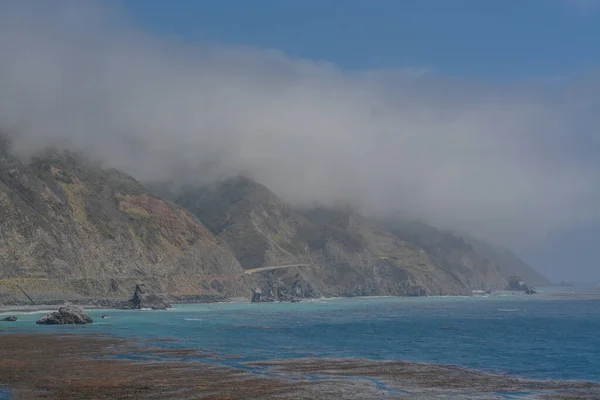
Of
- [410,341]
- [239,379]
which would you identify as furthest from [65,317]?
[239,379]

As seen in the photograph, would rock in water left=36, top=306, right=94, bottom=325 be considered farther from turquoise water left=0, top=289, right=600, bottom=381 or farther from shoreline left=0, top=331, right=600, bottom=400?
shoreline left=0, top=331, right=600, bottom=400

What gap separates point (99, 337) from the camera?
108938 mm

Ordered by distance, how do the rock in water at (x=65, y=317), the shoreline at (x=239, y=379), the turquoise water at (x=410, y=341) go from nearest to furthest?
the shoreline at (x=239, y=379) → the turquoise water at (x=410, y=341) → the rock in water at (x=65, y=317)

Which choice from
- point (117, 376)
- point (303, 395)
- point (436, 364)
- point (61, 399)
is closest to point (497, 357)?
point (436, 364)

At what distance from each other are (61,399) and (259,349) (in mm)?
45409

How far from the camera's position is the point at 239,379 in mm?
62969

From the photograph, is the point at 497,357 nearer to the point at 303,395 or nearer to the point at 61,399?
the point at 303,395

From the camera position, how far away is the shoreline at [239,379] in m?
54.9

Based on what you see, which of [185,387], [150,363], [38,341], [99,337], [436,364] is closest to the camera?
[185,387]

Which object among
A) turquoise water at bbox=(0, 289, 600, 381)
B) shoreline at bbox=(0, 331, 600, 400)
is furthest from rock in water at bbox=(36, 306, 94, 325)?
shoreline at bbox=(0, 331, 600, 400)

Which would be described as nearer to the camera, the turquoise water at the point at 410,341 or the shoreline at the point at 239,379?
the shoreline at the point at 239,379

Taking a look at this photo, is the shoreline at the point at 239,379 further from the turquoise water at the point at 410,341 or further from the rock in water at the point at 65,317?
the rock in water at the point at 65,317

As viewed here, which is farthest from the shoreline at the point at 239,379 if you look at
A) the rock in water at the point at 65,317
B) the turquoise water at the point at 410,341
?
the rock in water at the point at 65,317

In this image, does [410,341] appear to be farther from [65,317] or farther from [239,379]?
[65,317]
